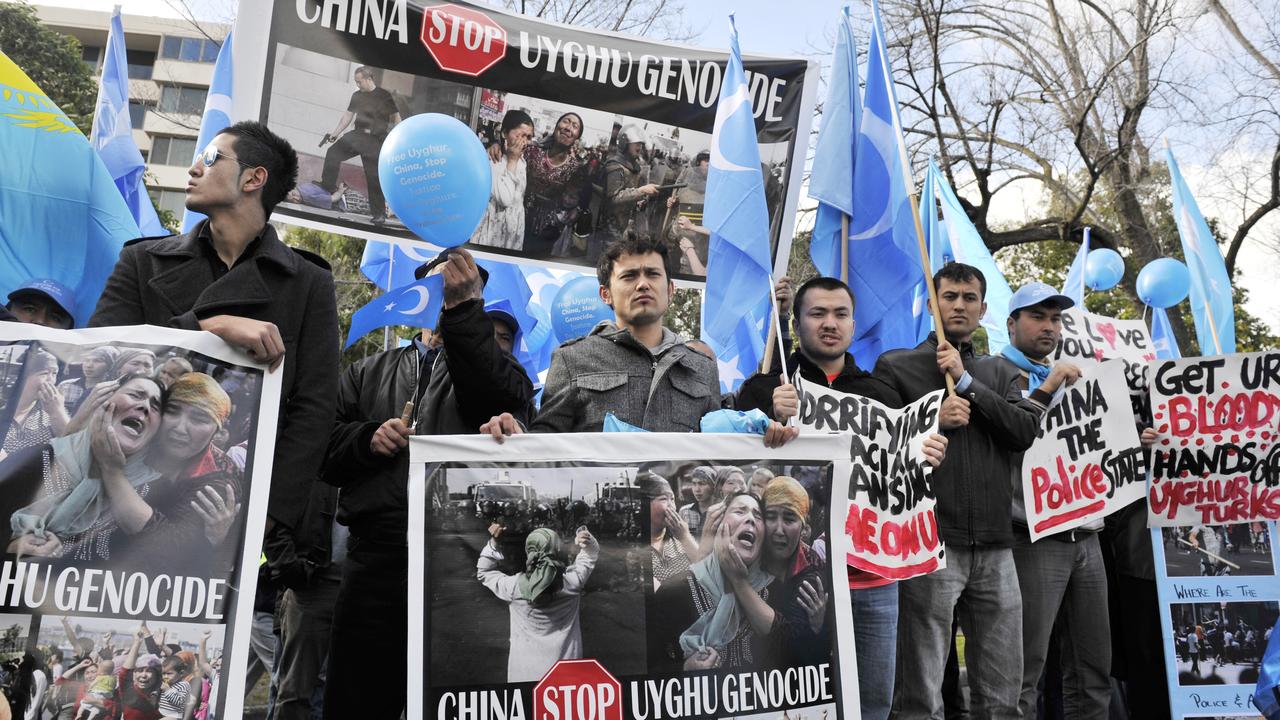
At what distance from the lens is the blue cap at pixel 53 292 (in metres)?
4.15

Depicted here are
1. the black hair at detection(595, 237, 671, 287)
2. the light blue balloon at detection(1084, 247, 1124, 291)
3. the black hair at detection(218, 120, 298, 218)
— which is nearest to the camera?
the black hair at detection(218, 120, 298, 218)

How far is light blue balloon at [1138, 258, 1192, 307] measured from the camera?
324 inches

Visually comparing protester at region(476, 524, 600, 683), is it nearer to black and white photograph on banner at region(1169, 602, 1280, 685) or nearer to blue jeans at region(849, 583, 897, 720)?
blue jeans at region(849, 583, 897, 720)

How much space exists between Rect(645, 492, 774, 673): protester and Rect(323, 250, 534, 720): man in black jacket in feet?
2.96

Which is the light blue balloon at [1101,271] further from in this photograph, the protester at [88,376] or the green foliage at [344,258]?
the green foliage at [344,258]

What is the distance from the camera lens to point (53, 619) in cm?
233

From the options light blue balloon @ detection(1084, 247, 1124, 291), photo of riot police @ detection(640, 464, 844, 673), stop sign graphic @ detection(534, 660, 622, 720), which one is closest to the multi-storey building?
light blue balloon @ detection(1084, 247, 1124, 291)

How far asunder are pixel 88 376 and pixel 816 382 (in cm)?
271

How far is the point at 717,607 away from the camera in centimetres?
296

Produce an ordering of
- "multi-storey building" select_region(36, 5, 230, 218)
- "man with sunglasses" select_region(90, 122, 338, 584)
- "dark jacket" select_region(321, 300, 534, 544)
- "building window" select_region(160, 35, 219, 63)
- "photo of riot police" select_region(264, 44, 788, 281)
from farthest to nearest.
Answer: "building window" select_region(160, 35, 219, 63), "multi-storey building" select_region(36, 5, 230, 218), "photo of riot police" select_region(264, 44, 788, 281), "dark jacket" select_region(321, 300, 534, 544), "man with sunglasses" select_region(90, 122, 338, 584)

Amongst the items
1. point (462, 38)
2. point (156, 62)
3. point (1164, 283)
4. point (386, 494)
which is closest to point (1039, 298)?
point (462, 38)

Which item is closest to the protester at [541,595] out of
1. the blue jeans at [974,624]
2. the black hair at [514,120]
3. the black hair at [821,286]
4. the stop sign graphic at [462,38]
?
the black hair at [821,286]

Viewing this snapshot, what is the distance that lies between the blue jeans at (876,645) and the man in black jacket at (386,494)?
1533mm

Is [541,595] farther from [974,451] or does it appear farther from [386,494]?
[974,451]
